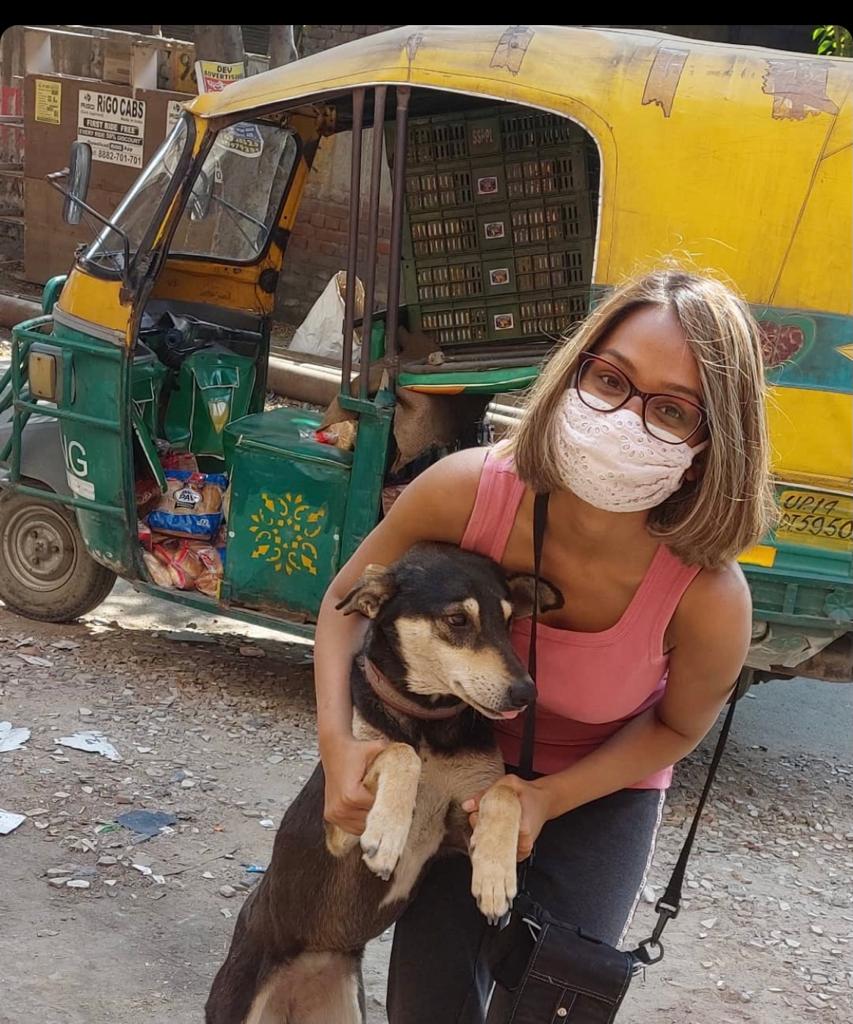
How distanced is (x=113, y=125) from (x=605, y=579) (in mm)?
9557

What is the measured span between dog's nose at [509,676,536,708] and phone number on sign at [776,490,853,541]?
6.47ft

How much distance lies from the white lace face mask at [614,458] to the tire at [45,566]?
344 centimetres

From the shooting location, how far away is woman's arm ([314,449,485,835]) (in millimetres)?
2205

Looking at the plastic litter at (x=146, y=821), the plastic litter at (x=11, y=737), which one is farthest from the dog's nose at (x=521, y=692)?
the plastic litter at (x=11, y=737)

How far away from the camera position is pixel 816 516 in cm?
385

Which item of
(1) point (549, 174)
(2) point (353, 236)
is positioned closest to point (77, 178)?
(2) point (353, 236)

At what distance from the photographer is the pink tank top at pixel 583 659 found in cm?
213

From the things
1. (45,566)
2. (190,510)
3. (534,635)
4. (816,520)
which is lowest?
(45,566)

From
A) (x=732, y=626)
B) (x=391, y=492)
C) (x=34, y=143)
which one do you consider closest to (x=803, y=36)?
(x=34, y=143)

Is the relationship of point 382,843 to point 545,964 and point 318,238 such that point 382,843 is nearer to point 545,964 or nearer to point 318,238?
point 545,964

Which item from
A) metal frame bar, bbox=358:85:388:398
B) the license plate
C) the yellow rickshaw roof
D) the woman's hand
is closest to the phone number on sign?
the license plate

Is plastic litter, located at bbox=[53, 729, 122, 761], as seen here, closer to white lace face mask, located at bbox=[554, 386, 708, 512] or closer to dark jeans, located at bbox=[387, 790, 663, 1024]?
dark jeans, located at bbox=[387, 790, 663, 1024]

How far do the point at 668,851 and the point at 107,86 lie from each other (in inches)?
344
